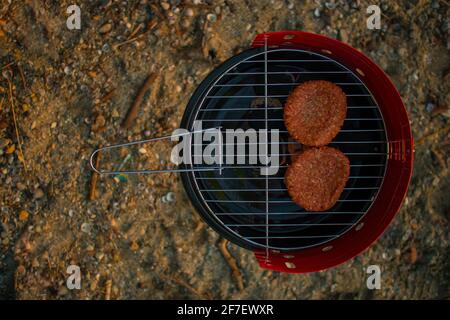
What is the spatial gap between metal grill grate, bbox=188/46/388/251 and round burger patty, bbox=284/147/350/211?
0.05 meters

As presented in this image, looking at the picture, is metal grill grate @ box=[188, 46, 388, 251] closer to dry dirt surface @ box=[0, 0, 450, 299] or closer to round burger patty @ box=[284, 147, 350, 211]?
round burger patty @ box=[284, 147, 350, 211]

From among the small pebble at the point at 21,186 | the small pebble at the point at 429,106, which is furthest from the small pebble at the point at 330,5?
the small pebble at the point at 21,186

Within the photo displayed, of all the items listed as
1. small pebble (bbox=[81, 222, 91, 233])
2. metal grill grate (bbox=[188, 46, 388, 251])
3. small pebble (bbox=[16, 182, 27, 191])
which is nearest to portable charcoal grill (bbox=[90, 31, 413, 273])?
metal grill grate (bbox=[188, 46, 388, 251])

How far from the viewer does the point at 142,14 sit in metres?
2.05

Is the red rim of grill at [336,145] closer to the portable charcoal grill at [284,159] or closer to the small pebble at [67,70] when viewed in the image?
the portable charcoal grill at [284,159]

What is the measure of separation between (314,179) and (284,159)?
0.14 m

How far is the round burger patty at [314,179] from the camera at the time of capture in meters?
1.62

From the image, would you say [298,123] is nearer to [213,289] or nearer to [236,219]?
[236,219]

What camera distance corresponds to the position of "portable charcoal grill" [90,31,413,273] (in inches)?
62.6

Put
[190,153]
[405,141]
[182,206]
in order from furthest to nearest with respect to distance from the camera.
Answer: [182,206], [190,153], [405,141]

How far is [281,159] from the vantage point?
1688 mm

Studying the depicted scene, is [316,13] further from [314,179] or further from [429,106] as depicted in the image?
[314,179]
